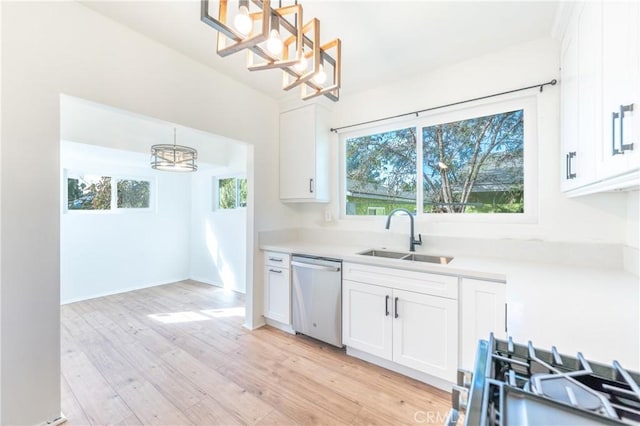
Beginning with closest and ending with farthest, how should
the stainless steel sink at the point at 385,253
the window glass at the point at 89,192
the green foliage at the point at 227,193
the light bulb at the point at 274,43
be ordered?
the light bulb at the point at 274,43 → the stainless steel sink at the point at 385,253 → the window glass at the point at 89,192 → the green foliage at the point at 227,193

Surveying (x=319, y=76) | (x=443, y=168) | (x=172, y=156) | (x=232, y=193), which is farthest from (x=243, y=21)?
(x=232, y=193)

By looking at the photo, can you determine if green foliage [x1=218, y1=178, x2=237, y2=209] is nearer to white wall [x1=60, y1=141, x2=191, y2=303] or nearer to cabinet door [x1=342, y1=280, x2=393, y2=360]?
white wall [x1=60, y1=141, x2=191, y2=303]

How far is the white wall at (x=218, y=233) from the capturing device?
4266 mm

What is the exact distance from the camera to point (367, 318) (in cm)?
218

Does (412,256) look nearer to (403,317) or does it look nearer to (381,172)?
(403,317)

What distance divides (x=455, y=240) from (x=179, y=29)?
276 centimetres

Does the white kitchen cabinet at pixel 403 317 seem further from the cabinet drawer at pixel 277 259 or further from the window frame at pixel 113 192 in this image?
the window frame at pixel 113 192

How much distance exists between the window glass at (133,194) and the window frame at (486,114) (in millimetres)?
3954

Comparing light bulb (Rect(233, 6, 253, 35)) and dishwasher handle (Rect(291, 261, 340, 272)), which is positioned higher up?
light bulb (Rect(233, 6, 253, 35))

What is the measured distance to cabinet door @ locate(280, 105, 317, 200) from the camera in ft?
9.40

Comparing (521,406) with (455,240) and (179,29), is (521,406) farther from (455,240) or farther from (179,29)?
(179,29)

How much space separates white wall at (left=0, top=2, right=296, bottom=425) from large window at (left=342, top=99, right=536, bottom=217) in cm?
193

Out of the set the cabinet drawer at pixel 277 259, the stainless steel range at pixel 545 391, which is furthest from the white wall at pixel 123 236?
the stainless steel range at pixel 545 391

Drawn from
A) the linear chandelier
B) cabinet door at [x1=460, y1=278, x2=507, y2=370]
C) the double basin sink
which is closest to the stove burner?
cabinet door at [x1=460, y1=278, x2=507, y2=370]
